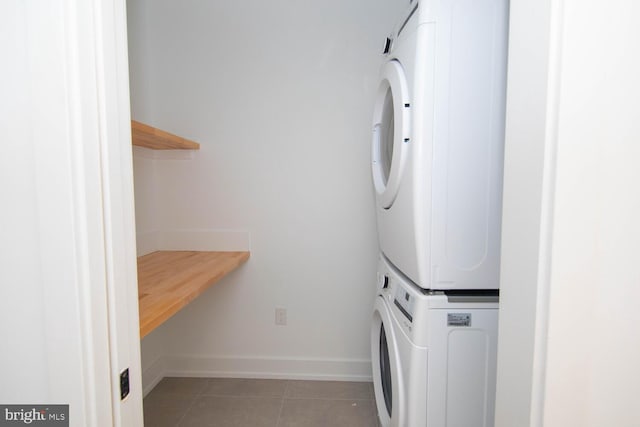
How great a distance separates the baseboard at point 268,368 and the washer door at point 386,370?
0.49 meters

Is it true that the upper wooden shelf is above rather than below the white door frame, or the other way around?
above

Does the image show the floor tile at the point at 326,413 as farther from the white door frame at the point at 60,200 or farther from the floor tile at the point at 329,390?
the white door frame at the point at 60,200

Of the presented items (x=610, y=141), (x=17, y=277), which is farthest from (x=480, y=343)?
(x=17, y=277)

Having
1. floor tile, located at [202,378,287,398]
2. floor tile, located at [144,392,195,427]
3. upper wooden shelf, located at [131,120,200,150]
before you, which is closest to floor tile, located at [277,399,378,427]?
floor tile, located at [202,378,287,398]

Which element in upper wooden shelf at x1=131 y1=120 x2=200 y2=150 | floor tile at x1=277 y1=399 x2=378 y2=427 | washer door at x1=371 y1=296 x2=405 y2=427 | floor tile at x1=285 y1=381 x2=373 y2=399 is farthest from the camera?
floor tile at x1=285 y1=381 x2=373 y2=399

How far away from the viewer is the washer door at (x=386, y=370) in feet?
3.39

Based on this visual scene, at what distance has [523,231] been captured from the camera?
1.83ft

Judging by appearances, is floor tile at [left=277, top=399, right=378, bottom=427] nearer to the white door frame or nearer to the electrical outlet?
the electrical outlet

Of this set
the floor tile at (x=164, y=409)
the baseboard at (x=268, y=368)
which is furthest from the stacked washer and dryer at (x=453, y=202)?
the floor tile at (x=164, y=409)

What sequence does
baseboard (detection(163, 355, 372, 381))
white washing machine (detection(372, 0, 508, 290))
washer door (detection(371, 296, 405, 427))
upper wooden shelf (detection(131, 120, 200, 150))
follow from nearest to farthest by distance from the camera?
white washing machine (detection(372, 0, 508, 290)) → washer door (detection(371, 296, 405, 427)) → upper wooden shelf (detection(131, 120, 200, 150)) → baseboard (detection(163, 355, 372, 381))

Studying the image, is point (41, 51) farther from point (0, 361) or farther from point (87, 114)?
point (0, 361)

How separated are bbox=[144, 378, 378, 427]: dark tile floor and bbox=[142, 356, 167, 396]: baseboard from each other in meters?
0.03

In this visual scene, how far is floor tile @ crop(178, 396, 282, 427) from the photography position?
1.63 m

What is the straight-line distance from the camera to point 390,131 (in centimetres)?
140
